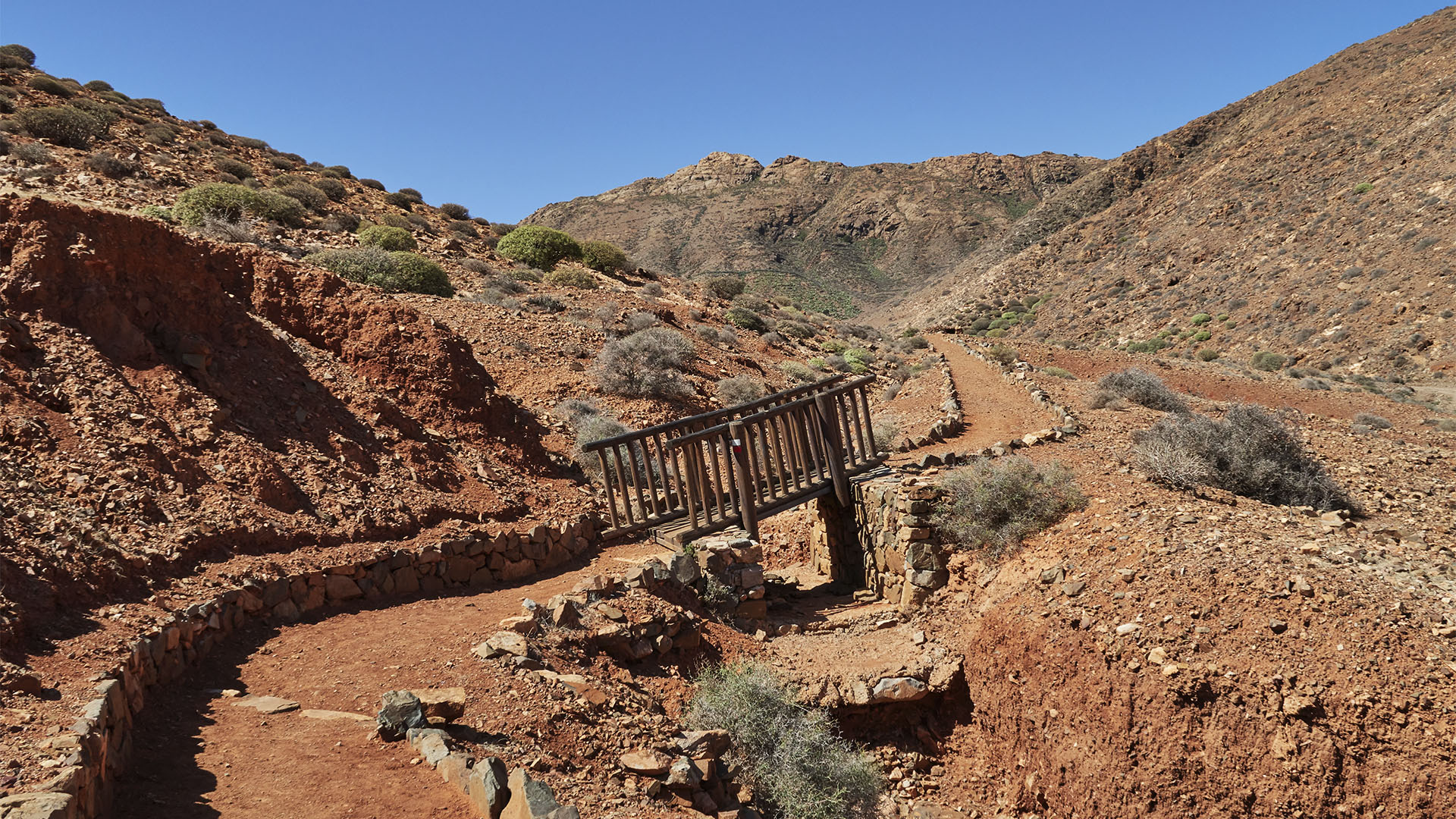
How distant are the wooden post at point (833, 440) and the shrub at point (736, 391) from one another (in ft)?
17.5

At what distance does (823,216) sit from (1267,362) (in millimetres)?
68172

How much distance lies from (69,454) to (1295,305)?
3459 centimetres

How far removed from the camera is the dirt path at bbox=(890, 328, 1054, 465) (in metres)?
11.8

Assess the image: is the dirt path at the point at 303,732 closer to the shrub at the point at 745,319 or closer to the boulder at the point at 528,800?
the boulder at the point at 528,800

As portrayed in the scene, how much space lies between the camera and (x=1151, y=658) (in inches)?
229

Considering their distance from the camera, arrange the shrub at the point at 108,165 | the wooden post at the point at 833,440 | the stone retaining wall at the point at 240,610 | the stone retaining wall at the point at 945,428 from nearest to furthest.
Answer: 1. the stone retaining wall at the point at 240,610
2. the wooden post at the point at 833,440
3. the stone retaining wall at the point at 945,428
4. the shrub at the point at 108,165

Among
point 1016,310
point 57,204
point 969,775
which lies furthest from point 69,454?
point 1016,310

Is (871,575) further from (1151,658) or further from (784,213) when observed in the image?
(784,213)

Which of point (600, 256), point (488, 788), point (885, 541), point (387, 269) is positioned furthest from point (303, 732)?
point (600, 256)

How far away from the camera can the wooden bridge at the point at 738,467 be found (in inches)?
348

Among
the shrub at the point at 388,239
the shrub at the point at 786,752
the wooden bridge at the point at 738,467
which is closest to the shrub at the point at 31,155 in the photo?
the shrub at the point at 388,239

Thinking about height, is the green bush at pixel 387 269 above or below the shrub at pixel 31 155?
below

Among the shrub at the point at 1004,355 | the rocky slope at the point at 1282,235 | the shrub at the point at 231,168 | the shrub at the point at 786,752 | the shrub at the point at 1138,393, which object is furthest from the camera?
the rocky slope at the point at 1282,235

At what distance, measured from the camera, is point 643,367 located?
14281 millimetres
